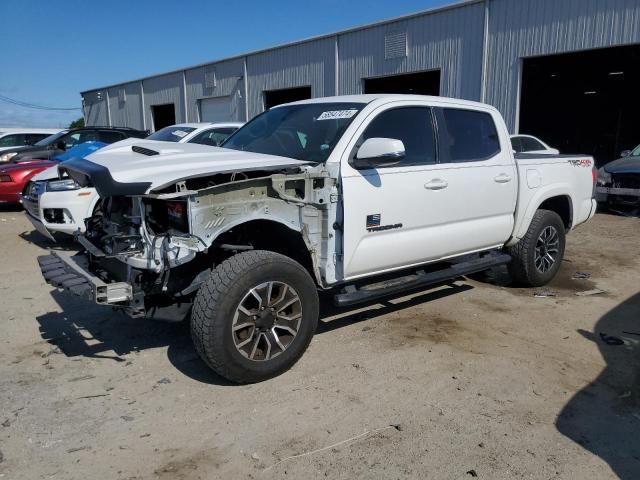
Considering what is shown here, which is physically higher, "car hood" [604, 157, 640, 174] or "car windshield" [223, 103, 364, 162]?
"car windshield" [223, 103, 364, 162]

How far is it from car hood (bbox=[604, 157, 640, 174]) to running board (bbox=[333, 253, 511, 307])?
7.81 meters

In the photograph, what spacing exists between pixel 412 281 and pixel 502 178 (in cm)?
152

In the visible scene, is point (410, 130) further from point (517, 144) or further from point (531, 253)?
point (517, 144)

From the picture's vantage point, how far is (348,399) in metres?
3.58

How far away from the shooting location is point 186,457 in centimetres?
295

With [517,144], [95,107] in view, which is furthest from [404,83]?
[95,107]

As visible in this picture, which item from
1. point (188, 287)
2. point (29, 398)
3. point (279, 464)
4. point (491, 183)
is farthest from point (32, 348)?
point (491, 183)

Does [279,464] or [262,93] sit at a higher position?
[262,93]

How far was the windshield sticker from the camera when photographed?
441 centimetres

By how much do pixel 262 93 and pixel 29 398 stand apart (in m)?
19.8

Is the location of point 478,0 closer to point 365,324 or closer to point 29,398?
point 365,324

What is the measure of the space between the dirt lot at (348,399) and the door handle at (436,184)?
1.26 meters

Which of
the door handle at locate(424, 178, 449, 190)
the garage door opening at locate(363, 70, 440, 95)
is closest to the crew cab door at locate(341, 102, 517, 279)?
the door handle at locate(424, 178, 449, 190)

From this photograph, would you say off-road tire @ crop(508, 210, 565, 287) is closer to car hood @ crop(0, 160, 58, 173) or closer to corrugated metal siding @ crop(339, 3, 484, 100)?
car hood @ crop(0, 160, 58, 173)
